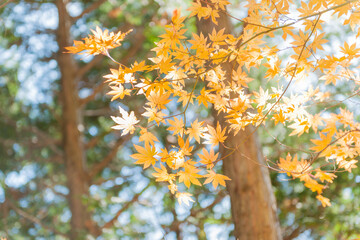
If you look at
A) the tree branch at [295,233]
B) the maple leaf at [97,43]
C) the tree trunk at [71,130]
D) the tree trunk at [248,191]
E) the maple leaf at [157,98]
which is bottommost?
the tree branch at [295,233]

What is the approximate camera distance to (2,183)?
15.1 feet

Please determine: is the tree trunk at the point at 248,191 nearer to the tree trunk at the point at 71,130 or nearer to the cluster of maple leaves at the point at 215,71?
the cluster of maple leaves at the point at 215,71

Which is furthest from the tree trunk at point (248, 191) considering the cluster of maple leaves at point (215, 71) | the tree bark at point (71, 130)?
the tree bark at point (71, 130)

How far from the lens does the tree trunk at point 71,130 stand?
424 cm

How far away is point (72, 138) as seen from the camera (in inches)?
177

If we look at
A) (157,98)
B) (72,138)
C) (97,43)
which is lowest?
(157,98)

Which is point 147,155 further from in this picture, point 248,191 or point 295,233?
point 295,233

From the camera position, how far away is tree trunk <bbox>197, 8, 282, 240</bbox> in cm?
179

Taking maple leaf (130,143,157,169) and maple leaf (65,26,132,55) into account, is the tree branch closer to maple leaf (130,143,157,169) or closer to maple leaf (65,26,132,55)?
maple leaf (130,143,157,169)

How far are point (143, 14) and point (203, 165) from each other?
11.1 ft

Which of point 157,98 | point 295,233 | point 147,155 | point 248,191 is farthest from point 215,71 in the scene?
point 295,233

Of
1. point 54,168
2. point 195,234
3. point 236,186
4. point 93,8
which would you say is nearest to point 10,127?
point 54,168

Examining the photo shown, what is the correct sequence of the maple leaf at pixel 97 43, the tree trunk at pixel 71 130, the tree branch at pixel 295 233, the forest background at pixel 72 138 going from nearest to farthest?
the maple leaf at pixel 97 43 → the tree branch at pixel 295 233 → the forest background at pixel 72 138 → the tree trunk at pixel 71 130

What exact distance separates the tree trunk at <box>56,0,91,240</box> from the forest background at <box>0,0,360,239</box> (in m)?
0.01
